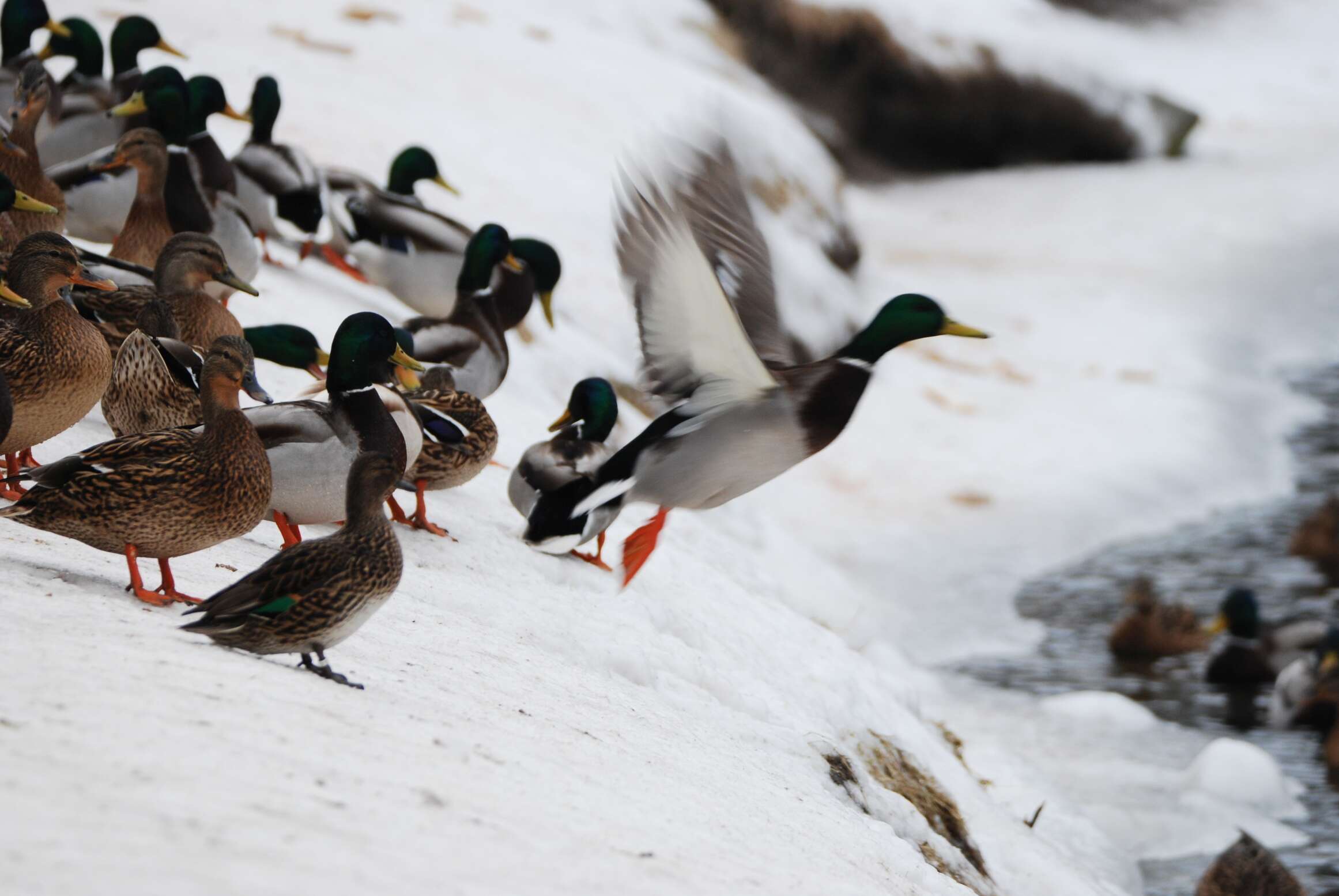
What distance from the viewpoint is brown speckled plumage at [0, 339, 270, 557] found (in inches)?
144

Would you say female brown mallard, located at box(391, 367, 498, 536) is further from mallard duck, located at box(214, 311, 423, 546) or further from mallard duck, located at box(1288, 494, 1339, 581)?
mallard duck, located at box(1288, 494, 1339, 581)

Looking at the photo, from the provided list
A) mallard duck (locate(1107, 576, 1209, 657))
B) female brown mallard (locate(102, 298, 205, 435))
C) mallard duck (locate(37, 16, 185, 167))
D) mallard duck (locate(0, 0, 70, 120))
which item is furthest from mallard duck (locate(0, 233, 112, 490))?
mallard duck (locate(1107, 576, 1209, 657))

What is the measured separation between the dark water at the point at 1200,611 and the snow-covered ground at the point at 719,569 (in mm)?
223

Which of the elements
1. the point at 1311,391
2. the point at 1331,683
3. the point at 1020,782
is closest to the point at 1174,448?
the point at 1311,391

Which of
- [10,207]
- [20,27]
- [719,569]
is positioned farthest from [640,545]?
[20,27]

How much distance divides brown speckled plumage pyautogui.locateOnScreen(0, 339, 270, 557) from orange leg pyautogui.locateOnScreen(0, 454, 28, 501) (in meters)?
0.46

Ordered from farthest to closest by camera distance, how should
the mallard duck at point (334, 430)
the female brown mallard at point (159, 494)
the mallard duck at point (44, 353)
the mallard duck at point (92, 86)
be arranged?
the mallard duck at point (92, 86), the mallard duck at point (334, 430), the mallard duck at point (44, 353), the female brown mallard at point (159, 494)

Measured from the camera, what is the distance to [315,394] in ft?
17.6

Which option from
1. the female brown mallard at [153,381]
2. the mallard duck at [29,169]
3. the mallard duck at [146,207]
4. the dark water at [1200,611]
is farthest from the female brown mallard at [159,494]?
the dark water at [1200,611]

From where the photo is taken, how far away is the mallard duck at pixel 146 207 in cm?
693

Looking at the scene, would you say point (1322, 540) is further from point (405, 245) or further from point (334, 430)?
point (334, 430)

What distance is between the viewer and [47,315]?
4523 mm

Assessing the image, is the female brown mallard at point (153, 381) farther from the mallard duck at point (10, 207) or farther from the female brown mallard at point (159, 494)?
the female brown mallard at point (159, 494)

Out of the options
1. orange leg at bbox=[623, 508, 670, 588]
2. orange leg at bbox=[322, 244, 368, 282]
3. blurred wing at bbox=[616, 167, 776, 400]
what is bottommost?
orange leg at bbox=[322, 244, 368, 282]
